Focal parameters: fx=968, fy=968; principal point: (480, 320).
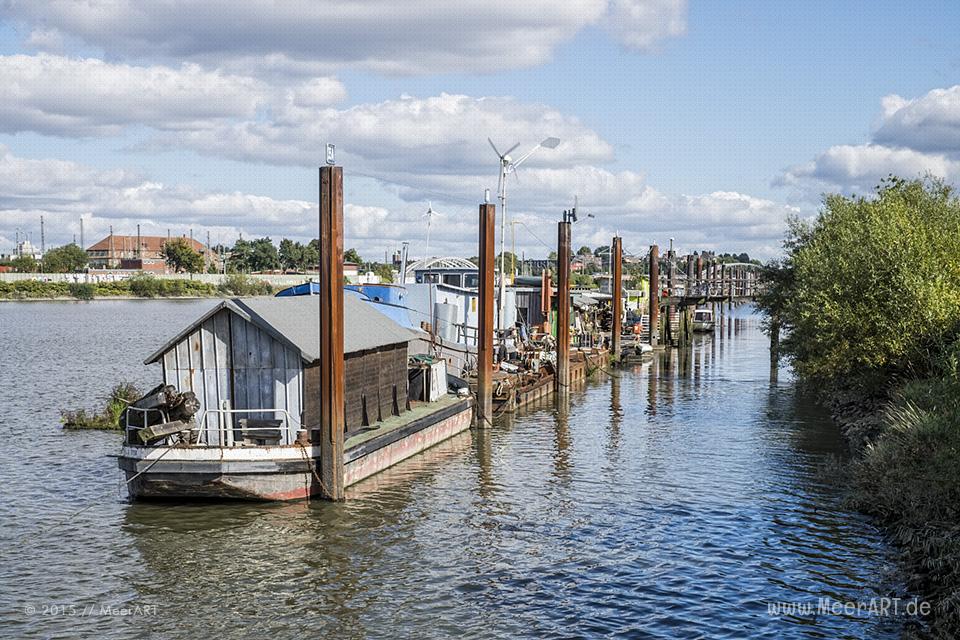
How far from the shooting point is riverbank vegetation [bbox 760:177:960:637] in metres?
17.9

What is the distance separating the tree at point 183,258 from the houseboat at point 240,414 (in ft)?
556

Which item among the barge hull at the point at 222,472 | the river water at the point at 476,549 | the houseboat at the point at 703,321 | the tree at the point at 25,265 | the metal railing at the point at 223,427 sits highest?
the tree at the point at 25,265

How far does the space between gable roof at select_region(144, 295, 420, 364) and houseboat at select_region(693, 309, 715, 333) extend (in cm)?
7257

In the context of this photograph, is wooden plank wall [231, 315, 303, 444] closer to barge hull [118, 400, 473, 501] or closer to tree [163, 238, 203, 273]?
barge hull [118, 400, 473, 501]

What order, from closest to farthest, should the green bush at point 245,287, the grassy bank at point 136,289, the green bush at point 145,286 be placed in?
1. the green bush at point 245,287
2. the grassy bank at point 136,289
3. the green bush at point 145,286

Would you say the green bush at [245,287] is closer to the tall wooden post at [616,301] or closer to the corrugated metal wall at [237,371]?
the tall wooden post at [616,301]

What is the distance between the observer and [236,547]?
776 inches

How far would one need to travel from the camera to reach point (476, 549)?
66.2ft

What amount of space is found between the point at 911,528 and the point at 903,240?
13916 mm

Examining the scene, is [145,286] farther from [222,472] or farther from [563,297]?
[222,472]

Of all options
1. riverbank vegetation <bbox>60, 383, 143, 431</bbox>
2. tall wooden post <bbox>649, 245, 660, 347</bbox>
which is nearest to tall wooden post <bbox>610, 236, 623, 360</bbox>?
tall wooden post <bbox>649, 245, 660, 347</bbox>

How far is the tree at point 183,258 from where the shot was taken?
18700 cm

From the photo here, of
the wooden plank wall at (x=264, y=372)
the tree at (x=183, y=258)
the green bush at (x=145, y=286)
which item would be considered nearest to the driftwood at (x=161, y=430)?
the wooden plank wall at (x=264, y=372)

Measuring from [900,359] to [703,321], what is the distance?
76.9 m
